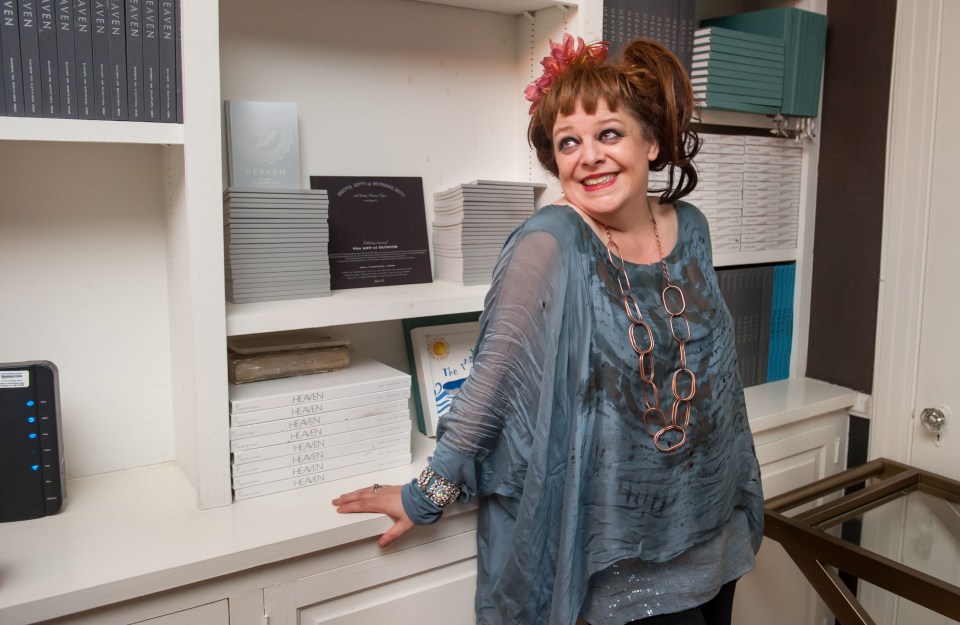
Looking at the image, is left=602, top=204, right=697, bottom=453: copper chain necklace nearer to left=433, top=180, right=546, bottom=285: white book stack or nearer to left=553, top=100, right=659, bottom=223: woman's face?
left=553, top=100, right=659, bottom=223: woman's face

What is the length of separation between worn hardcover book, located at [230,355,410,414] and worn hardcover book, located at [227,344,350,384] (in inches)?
0.6

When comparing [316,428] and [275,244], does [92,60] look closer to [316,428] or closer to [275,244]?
[275,244]

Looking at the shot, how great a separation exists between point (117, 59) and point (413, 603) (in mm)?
1070

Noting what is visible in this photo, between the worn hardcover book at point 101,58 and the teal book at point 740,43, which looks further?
the teal book at point 740,43

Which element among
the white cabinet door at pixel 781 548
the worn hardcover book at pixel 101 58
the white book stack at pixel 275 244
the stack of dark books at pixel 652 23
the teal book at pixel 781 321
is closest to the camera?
the worn hardcover book at pixel 101 58

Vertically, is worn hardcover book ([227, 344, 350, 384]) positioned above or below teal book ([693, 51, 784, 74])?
below

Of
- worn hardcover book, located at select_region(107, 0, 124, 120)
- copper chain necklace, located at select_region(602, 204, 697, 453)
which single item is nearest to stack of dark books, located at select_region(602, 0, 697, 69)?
copper chain necklace, located at select_region(602, 204, 697, 453)

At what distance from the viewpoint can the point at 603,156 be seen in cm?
126

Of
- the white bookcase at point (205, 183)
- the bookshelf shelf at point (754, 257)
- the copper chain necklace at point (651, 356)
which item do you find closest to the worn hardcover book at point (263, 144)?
the white bookcase at point (205, 183)

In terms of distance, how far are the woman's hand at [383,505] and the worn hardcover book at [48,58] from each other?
79 cm

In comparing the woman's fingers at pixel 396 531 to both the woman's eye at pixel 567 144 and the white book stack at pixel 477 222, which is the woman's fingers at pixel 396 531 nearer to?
the white book stack at pixel 477 222

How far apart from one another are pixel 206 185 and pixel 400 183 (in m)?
0.57

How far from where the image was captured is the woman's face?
1263 mm

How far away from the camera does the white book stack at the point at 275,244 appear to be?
1.43m
